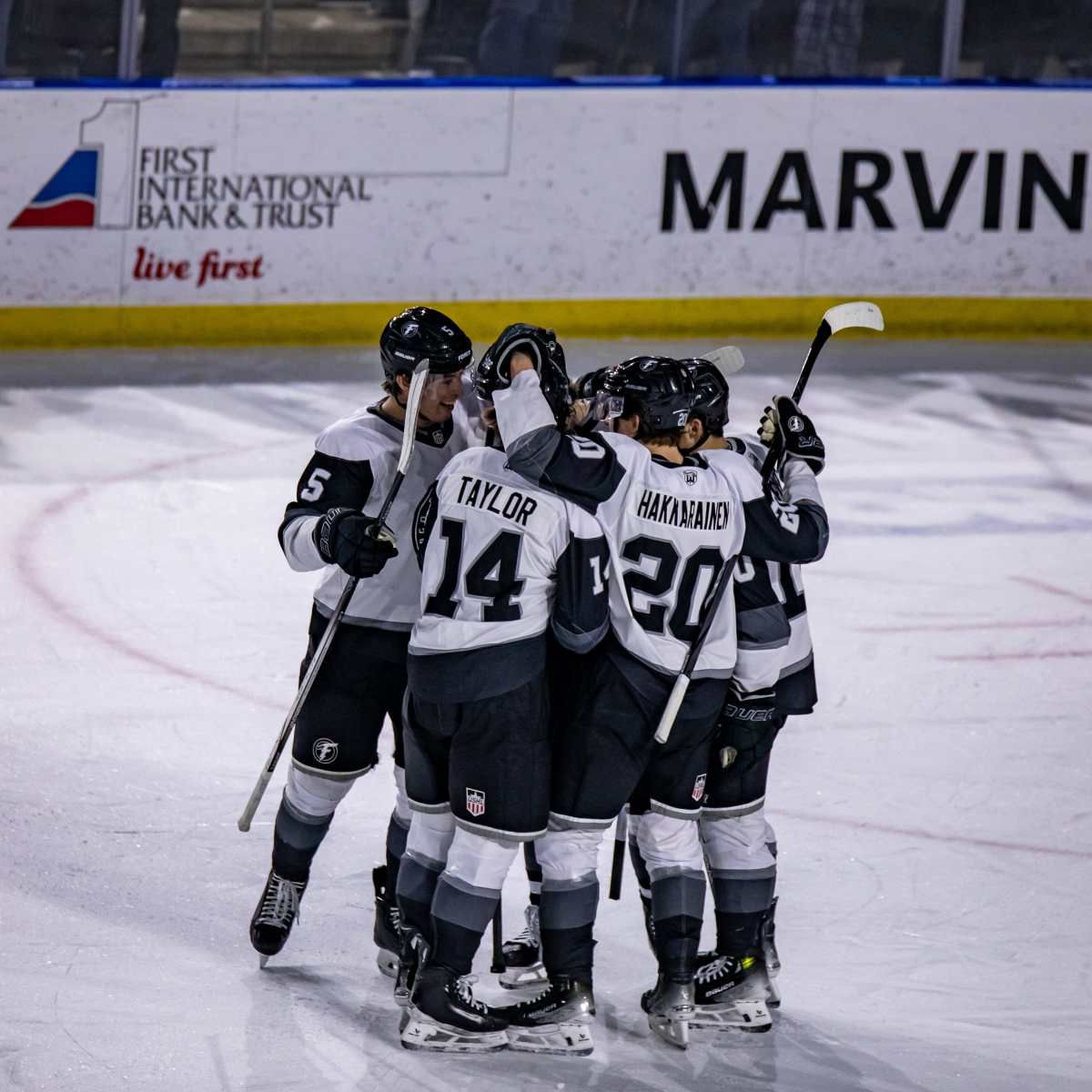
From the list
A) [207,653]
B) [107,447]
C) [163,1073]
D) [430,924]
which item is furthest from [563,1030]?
[107,447]

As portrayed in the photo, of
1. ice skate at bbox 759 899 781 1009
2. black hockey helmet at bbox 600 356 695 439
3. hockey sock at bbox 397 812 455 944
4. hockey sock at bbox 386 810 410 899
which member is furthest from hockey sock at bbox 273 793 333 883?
black hockey helmet at bbox 600 356 695 439

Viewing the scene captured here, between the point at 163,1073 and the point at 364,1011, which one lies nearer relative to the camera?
the point at 163,1073

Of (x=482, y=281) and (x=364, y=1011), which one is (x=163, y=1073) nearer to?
(x=364, y=1011)

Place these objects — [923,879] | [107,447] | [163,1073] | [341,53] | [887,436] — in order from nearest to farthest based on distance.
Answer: [163,1073] < [923,879] < [107,447] < [887,436] < [341,53]

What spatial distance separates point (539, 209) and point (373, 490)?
5.54 meters

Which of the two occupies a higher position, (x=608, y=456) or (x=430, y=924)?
(x=608, y=456)

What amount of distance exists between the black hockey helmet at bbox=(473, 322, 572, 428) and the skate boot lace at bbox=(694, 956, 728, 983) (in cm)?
101

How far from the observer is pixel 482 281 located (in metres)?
9.11

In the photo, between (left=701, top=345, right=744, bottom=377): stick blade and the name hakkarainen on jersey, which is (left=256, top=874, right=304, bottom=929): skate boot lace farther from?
(left=701, top=345, right=744, bottom=377): stick blade

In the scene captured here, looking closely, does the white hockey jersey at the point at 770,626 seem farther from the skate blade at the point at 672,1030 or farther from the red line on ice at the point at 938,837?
the red line on ice at the point at 938,837

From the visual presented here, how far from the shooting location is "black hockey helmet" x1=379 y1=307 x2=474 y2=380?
3662 millimetres

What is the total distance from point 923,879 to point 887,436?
3911 mm

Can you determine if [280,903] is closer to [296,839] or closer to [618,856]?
[296,839]

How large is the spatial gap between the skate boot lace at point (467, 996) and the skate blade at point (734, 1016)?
0.39m
